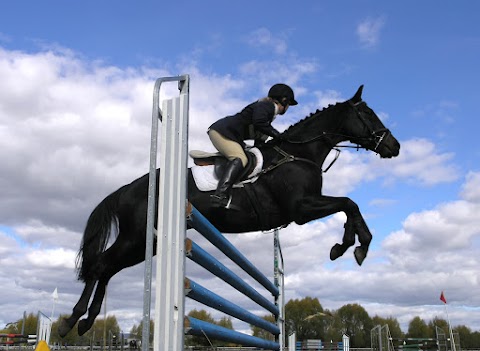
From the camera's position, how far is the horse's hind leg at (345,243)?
14.8ft

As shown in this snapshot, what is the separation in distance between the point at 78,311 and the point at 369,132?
3144mm

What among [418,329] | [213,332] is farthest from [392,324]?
[213,332]

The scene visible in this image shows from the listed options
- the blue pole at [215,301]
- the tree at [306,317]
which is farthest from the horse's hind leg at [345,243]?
the tree at [306,317]

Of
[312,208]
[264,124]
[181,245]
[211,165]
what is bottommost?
[181,245]

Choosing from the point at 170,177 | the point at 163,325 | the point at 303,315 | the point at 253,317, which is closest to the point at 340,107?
the point at 253,317

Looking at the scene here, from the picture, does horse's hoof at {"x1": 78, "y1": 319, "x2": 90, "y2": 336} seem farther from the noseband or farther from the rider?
the noseband

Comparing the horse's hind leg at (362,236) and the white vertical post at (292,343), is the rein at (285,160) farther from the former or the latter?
the white vertical post at (292,343)

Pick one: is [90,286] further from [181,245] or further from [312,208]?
[181,245]

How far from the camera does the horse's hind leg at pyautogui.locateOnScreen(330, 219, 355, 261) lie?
14.8 feet

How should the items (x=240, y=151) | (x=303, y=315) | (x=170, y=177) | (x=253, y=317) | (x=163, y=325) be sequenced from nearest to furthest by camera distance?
(x=163, y=325) < (x=170, y=177) < (x=253, y=317) < (x=240, y=151) < (x=303, y=315)

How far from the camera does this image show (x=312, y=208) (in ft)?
14.7

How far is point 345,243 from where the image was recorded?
14.8 feet

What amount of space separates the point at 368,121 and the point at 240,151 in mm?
1438

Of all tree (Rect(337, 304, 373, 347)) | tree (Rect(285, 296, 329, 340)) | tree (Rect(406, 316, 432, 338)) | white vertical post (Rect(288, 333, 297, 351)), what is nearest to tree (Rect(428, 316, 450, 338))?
tree (Rect(406, 316, 432, 338))
